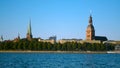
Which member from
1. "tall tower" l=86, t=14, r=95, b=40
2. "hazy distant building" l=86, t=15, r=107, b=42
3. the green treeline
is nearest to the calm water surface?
the green treeline

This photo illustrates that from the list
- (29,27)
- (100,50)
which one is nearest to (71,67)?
(100,50)

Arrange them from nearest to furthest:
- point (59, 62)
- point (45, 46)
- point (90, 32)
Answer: point (59, 62)
point (45, 46)
point (90, 32)

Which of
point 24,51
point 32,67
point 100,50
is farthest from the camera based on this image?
point 100,50

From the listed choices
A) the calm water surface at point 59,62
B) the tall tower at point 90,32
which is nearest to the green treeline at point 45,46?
the tall tower at point 90,32

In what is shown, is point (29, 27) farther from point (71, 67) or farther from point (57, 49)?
point (71, 67)

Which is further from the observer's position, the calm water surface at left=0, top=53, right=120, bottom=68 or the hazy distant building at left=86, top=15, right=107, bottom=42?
the hazy distant building at left=86, top=15, right=107, bottom=42

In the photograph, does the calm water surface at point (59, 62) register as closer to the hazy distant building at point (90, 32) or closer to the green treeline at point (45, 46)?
the green treeline at point (45, 46)

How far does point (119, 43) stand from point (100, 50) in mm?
36639

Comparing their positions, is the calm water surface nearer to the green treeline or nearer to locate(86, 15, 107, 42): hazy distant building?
the green treeline

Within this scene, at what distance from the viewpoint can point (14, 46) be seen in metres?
148

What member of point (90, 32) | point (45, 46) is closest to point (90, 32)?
point (90, 32)

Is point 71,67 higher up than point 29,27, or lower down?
lower down

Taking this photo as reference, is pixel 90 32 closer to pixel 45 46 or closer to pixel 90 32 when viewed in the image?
pixel 90 32

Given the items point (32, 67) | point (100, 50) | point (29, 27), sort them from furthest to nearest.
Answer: point (29, 27) → point (100, 50) → point (32, 67)
